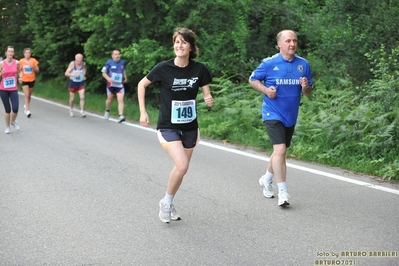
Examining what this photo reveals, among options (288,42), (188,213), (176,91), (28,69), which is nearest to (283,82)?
(288,42)

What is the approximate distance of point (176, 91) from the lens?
6680 millimetres

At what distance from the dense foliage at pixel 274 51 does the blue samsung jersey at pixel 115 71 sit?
423 mm

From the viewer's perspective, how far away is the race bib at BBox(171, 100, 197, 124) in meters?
6.69

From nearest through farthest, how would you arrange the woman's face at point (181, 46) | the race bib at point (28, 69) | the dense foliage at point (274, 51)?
the woman's face at point (181, 46)
the dense foliage at point (274, 51)
the race bib at point (28, 69)

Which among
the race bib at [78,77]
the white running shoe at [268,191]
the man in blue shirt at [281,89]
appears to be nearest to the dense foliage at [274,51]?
the race bib at [78,77]

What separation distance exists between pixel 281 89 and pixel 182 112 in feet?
4.41

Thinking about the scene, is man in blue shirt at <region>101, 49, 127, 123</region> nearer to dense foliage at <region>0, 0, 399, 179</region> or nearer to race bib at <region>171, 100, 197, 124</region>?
dense foliage at <region>0, 0, 399, 179</region>

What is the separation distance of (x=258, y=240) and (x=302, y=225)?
27.4 inches

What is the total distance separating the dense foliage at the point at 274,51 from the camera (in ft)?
35.2

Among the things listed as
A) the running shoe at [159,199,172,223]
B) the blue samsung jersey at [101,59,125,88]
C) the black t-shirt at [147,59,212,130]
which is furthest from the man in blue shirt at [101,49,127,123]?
the running shoe at [159,199,172,223]

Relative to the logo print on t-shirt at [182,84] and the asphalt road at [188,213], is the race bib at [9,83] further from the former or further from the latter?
the logo print on t-shirt at [182,84]

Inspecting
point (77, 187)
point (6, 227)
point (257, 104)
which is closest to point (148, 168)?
point (77, 187)

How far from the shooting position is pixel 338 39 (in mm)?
14055

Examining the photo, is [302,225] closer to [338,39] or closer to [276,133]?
[276,133]
